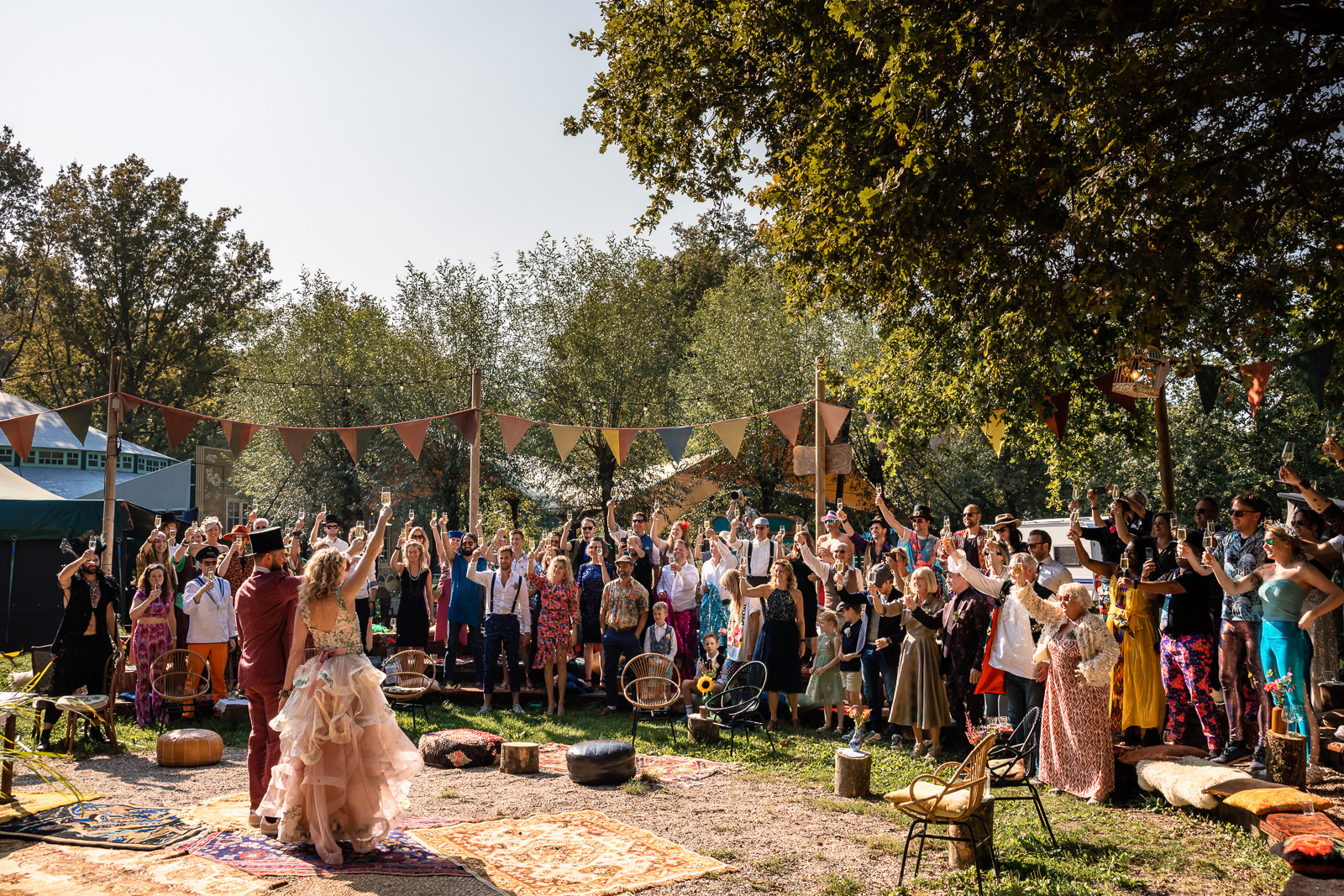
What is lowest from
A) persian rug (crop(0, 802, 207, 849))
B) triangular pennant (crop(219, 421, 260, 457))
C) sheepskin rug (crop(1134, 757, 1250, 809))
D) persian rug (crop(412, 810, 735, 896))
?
persian rug (crop(412, 810, 735, 896))

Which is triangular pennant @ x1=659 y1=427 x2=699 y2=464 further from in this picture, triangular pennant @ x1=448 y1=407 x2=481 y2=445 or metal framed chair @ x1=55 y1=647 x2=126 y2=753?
metal framed chair @ x1=55 y1=647 x2=126 y2=753

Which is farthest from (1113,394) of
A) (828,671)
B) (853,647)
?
(828,671)

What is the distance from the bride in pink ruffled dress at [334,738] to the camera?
16.6 ft

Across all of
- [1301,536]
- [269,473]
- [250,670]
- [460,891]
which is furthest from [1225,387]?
[269,473]

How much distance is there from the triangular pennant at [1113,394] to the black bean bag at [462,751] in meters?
7.20

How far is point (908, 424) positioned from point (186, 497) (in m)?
18.6

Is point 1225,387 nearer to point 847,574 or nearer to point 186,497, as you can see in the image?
point 847,574

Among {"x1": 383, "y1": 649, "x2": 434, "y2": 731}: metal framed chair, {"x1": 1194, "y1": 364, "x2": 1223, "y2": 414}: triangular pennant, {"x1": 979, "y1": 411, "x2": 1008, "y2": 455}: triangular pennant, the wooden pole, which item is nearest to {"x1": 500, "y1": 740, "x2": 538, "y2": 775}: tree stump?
{"x1": 383, "y1": 649, "x2": 434, "y2": 731}: metal framed chair

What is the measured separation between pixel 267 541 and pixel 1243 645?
688 centimetres

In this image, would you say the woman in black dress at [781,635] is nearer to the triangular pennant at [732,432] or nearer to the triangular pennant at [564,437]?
the triangular pennant at [732,432]

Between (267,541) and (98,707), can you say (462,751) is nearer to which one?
(267,541)

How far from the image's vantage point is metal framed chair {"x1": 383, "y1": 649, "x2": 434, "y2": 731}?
338 inches

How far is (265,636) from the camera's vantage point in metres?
5.62

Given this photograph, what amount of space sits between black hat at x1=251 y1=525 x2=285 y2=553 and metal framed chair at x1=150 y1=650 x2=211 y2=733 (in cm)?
473
